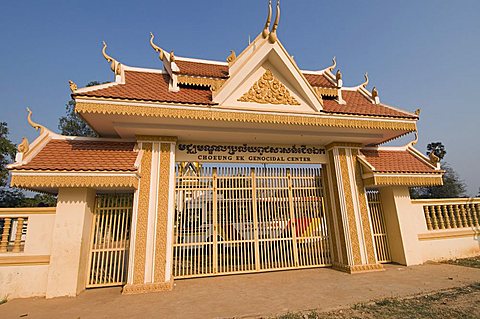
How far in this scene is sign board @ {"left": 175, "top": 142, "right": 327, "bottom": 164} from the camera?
18.8ft

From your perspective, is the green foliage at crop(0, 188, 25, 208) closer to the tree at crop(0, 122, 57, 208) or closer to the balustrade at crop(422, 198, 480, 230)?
the tree at crop(0, 122, 57, 208)

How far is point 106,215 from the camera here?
17.2 ft

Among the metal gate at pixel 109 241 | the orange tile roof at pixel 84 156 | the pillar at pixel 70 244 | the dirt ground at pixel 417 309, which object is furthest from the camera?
the metal gate at pixel 109 241

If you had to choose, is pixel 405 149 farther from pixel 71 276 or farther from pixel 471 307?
pixel 71 276

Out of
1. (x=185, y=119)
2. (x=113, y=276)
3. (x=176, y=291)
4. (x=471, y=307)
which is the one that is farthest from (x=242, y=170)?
(x=471, y=307)

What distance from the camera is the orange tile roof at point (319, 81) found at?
6710 mm

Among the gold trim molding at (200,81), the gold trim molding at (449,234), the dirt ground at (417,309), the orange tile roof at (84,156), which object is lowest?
the dirt ground at (417,309)

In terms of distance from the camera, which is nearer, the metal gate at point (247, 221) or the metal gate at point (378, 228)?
the metal gate at point (247, 221)

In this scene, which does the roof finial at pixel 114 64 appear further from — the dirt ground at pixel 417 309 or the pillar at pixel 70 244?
the dirt ground at pixel 417 309

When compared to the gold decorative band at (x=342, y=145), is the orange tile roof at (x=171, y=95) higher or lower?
higher

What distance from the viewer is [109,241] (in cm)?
513

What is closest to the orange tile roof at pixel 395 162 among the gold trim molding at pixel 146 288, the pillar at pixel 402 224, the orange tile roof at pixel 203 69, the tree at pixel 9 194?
the pillar at pixel 402 224

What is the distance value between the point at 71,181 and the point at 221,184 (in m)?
3.08

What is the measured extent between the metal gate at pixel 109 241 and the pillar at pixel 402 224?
667cm
